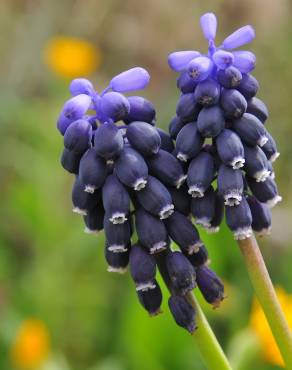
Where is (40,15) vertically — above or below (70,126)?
above

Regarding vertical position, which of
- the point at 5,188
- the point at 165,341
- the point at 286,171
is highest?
the point at 5,188

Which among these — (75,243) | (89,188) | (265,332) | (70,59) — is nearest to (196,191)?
(89,188)

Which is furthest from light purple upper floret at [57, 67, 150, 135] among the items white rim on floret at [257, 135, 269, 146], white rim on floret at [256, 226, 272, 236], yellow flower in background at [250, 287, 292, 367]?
yellow flower in background at [250, 287, 292, 367]

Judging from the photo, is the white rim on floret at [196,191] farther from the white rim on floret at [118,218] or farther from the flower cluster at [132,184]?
the white rim on floret at [118,218]

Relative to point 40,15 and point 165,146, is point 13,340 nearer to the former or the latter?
point 165,146

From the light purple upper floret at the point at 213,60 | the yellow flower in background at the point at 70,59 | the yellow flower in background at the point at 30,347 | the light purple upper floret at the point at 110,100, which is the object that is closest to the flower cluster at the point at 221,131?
the light purple upper floret at the point at 213,60

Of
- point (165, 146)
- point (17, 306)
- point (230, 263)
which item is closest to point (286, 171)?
point (230, 263)

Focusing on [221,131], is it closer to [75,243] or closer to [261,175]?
[261,175]
